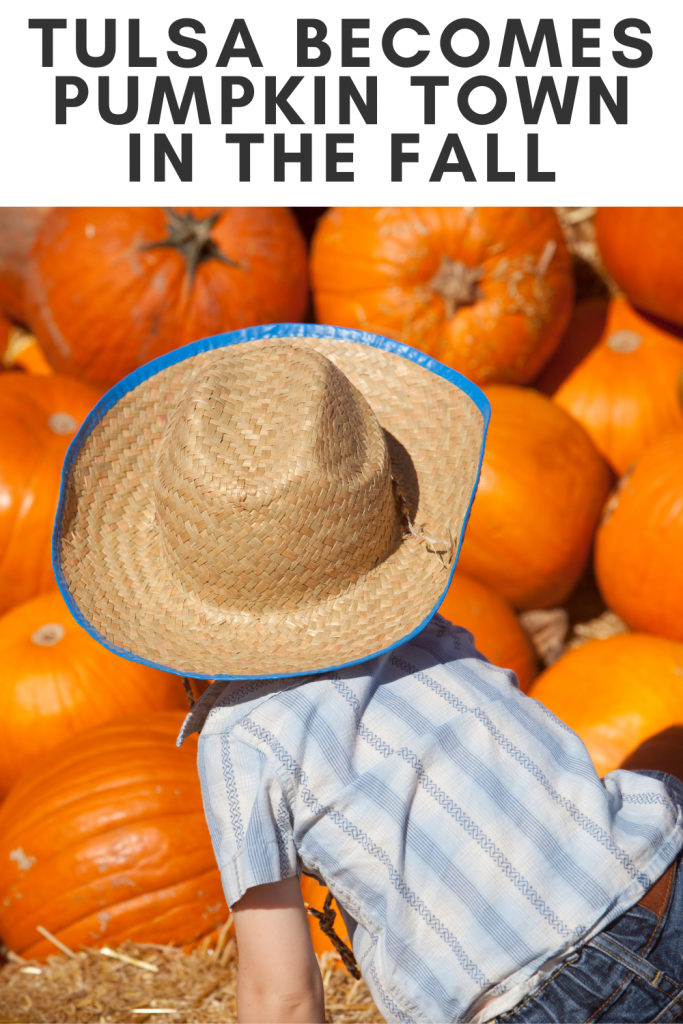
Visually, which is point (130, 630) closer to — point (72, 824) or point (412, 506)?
point (412, 506)

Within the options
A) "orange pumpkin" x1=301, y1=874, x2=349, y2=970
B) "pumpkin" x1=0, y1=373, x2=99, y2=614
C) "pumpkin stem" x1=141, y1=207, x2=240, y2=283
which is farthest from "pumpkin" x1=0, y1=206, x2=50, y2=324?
"orange pumpkin" x1=301, y1=874, x2=349, y2=970

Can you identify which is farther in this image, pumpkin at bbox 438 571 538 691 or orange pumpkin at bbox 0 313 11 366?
orange pumpkin at bbox 0 313 11 366

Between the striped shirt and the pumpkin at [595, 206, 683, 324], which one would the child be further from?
the pumpkin at [595, 206, 683, 324]

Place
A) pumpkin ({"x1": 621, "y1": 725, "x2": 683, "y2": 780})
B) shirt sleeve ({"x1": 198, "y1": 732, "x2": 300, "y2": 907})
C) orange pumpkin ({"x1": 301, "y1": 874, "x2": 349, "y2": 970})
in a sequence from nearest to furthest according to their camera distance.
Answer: shirt sleeve ({"x1": 198, "y1": 732, "x2": 300, "y2": 907})
pumpkin ({"x1": 621, "y1": 725, "x2": 683, "y2": 780})
orange pumpkin ({"x1": 301, "y1": 874, "x2": 349, "y2": 970})

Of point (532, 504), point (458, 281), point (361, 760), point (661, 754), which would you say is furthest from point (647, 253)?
point (361, 760)

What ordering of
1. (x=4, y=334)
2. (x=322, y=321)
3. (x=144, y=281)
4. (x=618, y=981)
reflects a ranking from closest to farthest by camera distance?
(x=618, y=981) < (x=144, y=281) < (x=322, y=321) < (x=4, y=334)

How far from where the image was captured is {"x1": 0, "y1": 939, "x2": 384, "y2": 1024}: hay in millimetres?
2498

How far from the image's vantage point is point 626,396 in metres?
4.37

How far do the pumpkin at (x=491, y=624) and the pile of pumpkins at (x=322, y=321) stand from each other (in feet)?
0.04

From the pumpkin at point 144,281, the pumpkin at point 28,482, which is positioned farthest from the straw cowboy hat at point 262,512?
the pumpkin at point 144,281

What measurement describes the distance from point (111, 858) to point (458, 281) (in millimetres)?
2754

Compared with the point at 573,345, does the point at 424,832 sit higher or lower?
higher

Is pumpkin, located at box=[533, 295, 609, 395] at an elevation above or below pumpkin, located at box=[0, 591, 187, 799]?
above

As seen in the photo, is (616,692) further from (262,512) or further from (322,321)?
(322,321)
